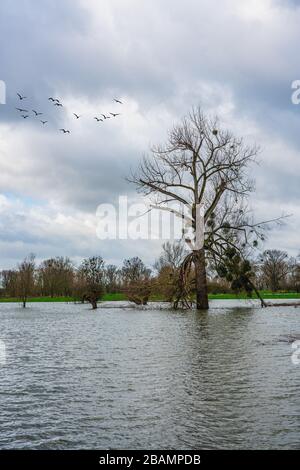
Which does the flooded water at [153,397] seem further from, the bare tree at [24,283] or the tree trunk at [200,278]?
the bare tree at [24,283]

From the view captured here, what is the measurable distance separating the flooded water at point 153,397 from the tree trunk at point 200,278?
1927 centimetres

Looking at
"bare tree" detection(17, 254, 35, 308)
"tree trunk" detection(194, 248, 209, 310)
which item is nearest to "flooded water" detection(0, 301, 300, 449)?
"tree trunk" detection(194, 248, 209, 310)

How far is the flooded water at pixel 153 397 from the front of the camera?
4.91 m

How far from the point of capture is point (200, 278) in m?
31.8

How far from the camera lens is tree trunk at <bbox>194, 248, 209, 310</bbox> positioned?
3150 centimetres

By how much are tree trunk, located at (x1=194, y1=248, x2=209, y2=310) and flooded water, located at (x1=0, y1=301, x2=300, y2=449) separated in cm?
1927

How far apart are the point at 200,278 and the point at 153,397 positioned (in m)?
25.3
